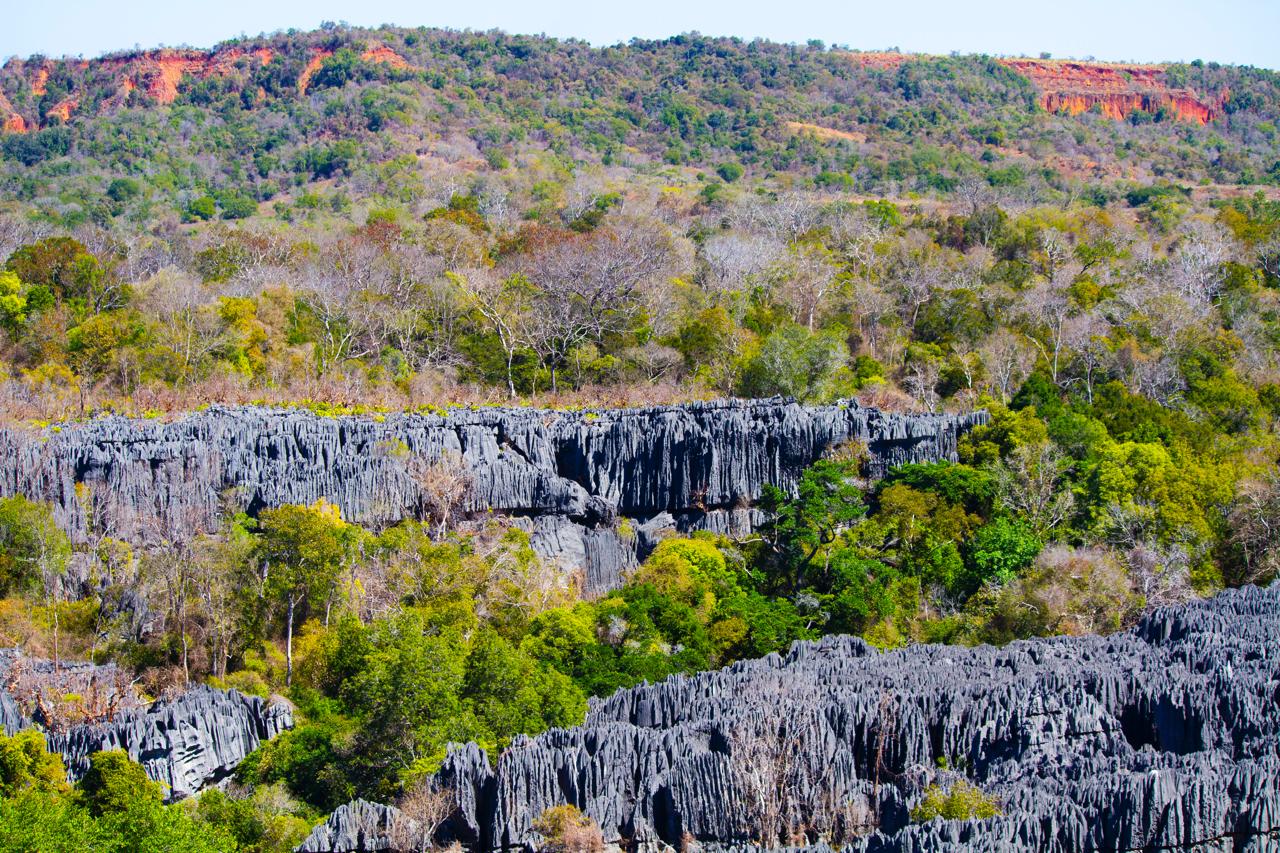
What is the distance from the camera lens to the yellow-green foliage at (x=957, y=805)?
63.1ft

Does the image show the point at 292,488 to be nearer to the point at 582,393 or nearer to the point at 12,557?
the point at 12,557

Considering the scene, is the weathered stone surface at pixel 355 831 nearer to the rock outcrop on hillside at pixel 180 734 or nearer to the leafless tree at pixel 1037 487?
the rock outcrop on hillside at pixel 180 734

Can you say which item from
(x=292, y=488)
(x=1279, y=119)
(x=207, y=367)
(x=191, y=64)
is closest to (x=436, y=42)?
(x=191, y=64)

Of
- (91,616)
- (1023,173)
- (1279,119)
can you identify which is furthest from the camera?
(1279,119)

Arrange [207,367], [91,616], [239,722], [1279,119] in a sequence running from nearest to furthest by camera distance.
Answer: [239,722], [91,616], [207,367], [1279,119]

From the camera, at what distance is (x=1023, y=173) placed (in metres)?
79.2

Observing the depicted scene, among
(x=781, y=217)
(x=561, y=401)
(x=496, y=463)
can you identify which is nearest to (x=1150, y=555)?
(x=496, y=463)

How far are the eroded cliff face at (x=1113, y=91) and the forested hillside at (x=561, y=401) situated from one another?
2526 centimetres

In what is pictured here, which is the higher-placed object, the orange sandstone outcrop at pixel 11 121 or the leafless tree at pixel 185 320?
the orange sandstone outcrop at pixel 11 121

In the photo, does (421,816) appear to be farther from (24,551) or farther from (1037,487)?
(1037,487)

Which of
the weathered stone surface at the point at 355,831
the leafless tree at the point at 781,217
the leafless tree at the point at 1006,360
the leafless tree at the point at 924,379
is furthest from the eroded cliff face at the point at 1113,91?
the weathered stone surface at the point at 355,831

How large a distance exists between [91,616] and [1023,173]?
61.8 m

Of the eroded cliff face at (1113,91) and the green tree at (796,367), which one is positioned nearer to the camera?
the green tree at (796,367)

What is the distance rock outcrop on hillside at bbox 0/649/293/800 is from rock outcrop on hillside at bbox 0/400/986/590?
7249 millimetres
